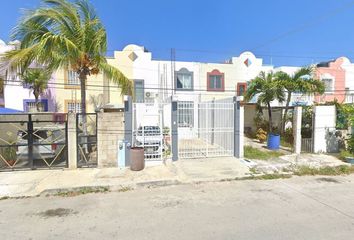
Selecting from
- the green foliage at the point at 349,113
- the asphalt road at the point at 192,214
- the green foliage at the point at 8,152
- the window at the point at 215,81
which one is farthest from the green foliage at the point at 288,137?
the green foliage at the point at 8,152

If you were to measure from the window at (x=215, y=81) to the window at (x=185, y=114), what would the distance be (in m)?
9.67

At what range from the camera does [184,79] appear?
20.2 meters

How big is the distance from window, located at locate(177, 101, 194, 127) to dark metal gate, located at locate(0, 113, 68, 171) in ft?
15.4

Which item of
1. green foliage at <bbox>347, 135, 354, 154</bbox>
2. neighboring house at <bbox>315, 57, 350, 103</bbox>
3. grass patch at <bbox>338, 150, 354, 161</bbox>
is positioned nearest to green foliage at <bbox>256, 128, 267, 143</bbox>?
grass patch at <bbox>338, 150, 354, 161</bbox>

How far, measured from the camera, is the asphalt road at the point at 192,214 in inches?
164

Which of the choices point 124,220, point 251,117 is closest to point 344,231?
point 124,220

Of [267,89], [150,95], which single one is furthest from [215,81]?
[267,89]

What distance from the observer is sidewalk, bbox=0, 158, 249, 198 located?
6.91 metres

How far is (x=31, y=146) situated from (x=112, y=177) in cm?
346

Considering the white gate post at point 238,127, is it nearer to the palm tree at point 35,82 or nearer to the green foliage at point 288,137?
the green foliage at point 288,137

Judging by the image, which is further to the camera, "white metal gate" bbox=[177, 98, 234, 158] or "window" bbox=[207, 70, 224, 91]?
"window" bbox=[207, 70, 224, 91]

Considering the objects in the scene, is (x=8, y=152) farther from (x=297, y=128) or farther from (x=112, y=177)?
(x=297, y=128)

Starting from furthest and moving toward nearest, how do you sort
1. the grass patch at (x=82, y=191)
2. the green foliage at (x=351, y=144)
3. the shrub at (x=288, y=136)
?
the shrub at (x=288, y=136) → the green foliage at (x=351, y=144) → the grass patch at (x=82, y=191)

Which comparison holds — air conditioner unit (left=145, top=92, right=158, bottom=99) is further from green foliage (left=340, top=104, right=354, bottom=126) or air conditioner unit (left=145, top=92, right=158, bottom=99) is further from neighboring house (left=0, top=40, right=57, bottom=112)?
green foliage (left=340, top=104, right=354, bottom=126)
